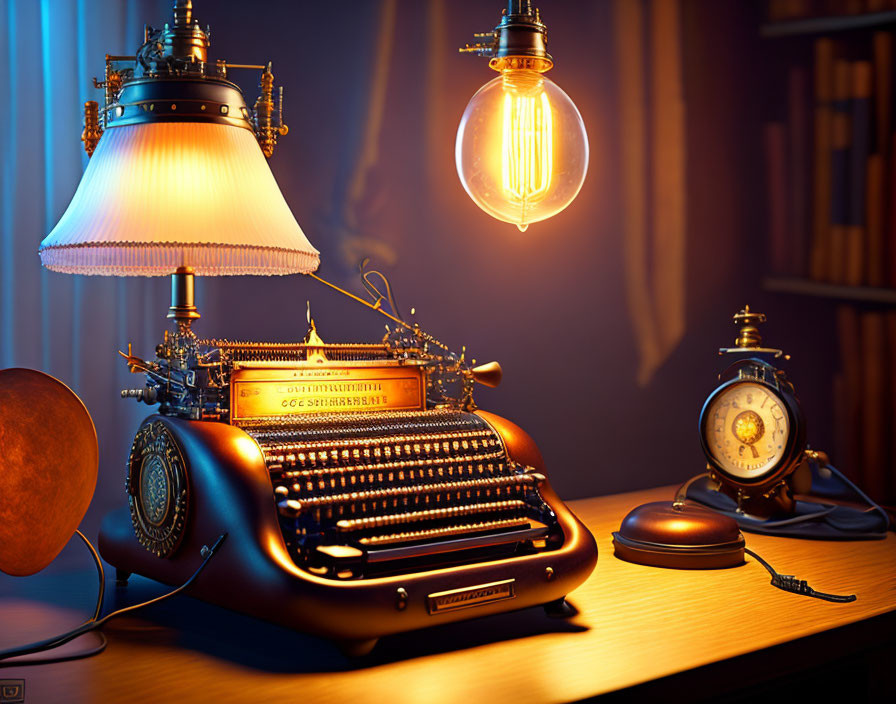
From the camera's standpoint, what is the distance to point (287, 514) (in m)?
1.29

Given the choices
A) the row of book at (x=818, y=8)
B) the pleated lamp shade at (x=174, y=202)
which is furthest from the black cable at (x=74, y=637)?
the row of book at (x=818, y=8)

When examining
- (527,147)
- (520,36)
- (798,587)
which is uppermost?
(520,36)

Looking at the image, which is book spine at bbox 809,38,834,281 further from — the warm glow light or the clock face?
the warm glow light

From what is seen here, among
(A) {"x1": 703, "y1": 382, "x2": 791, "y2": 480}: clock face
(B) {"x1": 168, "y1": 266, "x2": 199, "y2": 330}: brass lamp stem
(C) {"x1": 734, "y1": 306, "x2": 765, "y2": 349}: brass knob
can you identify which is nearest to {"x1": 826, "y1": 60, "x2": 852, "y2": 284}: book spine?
(C) {"x1": 734, "y1": 306, "x2": 765, "y2": 349}: brass knob

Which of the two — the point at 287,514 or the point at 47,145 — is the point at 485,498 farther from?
the point at 47,145

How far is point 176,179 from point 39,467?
0.49 meters

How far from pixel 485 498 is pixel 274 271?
22.5 inches

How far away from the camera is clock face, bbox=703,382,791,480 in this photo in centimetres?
205

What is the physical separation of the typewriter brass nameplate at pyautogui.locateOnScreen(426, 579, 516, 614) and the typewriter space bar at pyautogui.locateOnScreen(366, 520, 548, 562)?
61 mm

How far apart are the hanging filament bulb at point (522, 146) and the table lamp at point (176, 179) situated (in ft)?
1.50

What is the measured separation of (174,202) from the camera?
1523 millimetres

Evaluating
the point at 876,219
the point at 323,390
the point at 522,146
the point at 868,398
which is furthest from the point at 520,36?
the point at 868,398

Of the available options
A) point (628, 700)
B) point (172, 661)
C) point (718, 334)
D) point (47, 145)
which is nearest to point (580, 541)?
point (628, 700)

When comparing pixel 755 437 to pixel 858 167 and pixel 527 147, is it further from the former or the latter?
pixel 858 167
